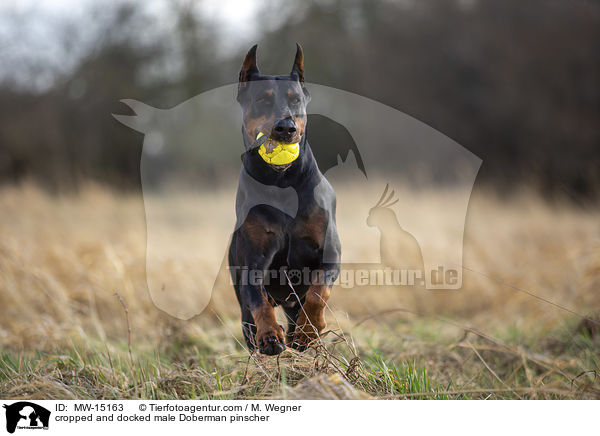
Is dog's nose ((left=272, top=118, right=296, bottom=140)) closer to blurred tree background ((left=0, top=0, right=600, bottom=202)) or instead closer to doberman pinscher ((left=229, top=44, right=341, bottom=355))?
doberman pinscher ((left=229, top=44, right=341, bottom=355))

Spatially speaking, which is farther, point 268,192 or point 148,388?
point 148,388

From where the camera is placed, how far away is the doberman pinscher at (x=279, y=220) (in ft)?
5.46

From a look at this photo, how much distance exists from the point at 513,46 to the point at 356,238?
7.41 meters

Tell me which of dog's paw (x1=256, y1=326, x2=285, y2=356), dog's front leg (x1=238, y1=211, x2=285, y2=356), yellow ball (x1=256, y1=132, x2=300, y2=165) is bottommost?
dog's paw (x1=256, y1=326, x2=285, y2=356)

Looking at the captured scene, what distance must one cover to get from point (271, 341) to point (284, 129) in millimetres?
685

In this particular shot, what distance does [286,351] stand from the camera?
2.04 meters

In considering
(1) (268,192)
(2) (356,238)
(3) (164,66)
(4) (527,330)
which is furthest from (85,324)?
(3) (164,66)

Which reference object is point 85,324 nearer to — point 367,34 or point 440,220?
point 440,220

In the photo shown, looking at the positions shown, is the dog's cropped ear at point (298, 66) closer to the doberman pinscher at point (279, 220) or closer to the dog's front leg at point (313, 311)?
the doberman pinscher at point (279, 220)

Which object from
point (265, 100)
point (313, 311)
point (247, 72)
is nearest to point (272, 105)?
point (265, 100)

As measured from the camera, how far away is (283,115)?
64.4 inches
